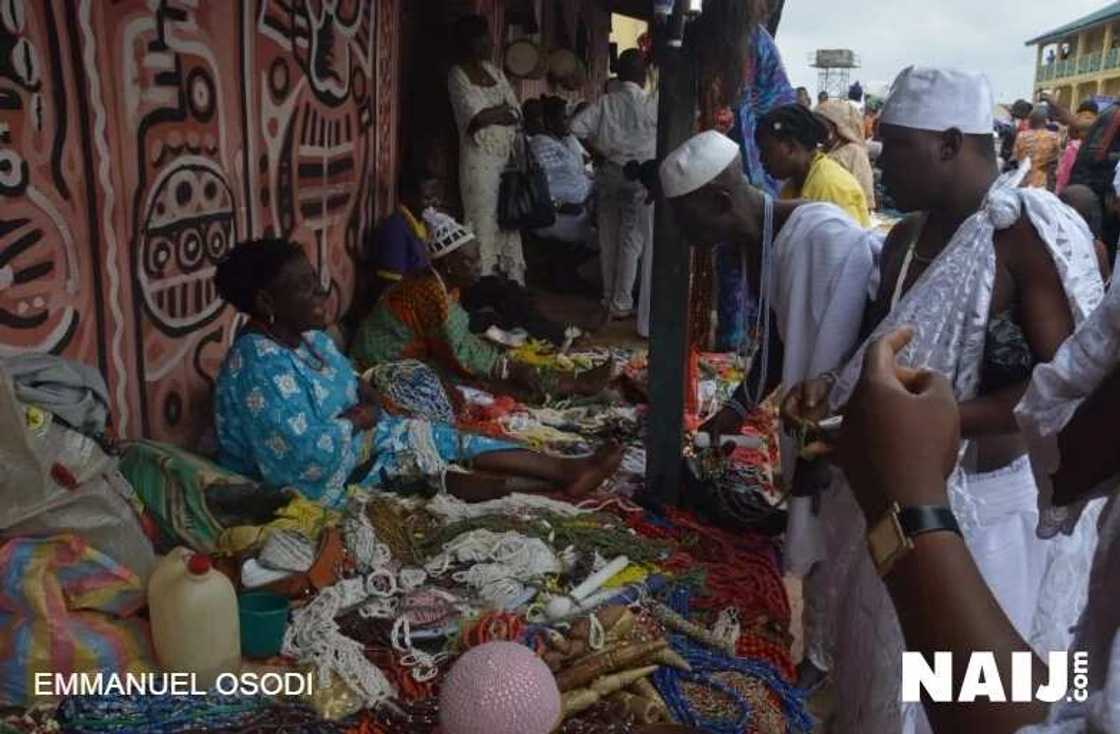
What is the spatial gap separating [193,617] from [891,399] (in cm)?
154

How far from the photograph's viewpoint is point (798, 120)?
15.1 ft

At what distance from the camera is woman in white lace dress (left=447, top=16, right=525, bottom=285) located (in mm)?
5922

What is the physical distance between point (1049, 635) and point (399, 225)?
4.07 meters

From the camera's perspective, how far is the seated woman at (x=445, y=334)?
439cm

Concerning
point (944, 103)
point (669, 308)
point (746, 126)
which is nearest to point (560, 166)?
point (746, 126)

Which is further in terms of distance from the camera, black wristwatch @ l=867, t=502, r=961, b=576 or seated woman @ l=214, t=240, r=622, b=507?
seated woman @ l=214, t=240, r=622, b=507

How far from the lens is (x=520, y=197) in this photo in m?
6.10

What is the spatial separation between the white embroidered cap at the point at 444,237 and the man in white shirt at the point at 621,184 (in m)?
2.14

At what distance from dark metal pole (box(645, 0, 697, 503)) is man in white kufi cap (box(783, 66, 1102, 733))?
75cm

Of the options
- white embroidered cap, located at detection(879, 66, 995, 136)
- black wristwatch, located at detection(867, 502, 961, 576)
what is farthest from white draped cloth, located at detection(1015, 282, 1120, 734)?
white embroidered cap, located at detection(879, 66, 995, 136)

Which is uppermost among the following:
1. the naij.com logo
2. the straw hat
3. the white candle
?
the straw hat

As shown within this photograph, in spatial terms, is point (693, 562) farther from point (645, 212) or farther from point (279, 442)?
point (645, 212)

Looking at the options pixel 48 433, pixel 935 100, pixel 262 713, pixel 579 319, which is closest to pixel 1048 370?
pixel 935 100

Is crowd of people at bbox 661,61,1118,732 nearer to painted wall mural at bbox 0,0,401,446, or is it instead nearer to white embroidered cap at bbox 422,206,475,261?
painted wall mural at bbox 0,0,401,446
